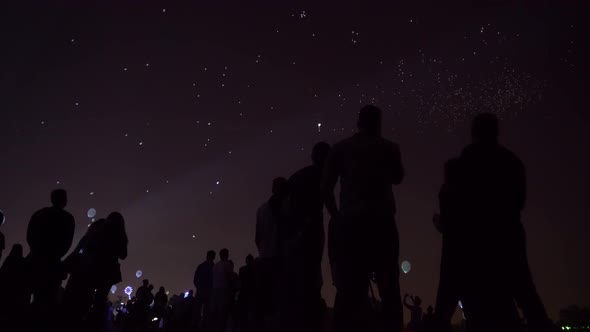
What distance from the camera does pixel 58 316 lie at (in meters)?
7.01

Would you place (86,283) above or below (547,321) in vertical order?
above

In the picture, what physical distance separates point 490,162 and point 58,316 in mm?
5972

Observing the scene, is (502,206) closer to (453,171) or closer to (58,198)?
(453,171)

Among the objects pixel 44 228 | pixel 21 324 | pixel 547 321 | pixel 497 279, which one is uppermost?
pixel 44 228

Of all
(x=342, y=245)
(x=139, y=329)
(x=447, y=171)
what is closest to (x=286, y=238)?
(x=342, y=245)

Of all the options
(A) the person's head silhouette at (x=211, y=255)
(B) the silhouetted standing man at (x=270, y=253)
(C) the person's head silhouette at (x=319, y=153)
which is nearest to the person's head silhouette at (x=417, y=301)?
(A) the person's head silhouette at (x=211, y=255)

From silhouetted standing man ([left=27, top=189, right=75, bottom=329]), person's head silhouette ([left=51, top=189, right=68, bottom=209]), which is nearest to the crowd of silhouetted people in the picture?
silhouetted standing man ([left=27, top=189, right=75, bottom=329])

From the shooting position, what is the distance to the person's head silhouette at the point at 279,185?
20.6 ft

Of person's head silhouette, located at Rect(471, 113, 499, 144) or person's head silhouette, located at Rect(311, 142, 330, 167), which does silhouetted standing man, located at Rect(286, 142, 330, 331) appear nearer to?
person's head silhouette, located at Rect(311, 142, 330, 167)

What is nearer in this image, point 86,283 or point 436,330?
point 436,330

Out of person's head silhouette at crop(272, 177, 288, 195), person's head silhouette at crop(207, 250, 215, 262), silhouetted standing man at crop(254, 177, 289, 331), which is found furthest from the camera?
person's head silhouette at crop(207, 250, 215, 262)

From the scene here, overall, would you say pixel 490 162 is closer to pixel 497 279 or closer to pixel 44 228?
pixel 497 279

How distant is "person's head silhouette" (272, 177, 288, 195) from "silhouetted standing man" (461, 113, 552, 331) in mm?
2416

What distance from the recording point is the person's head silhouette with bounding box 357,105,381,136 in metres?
4.61
